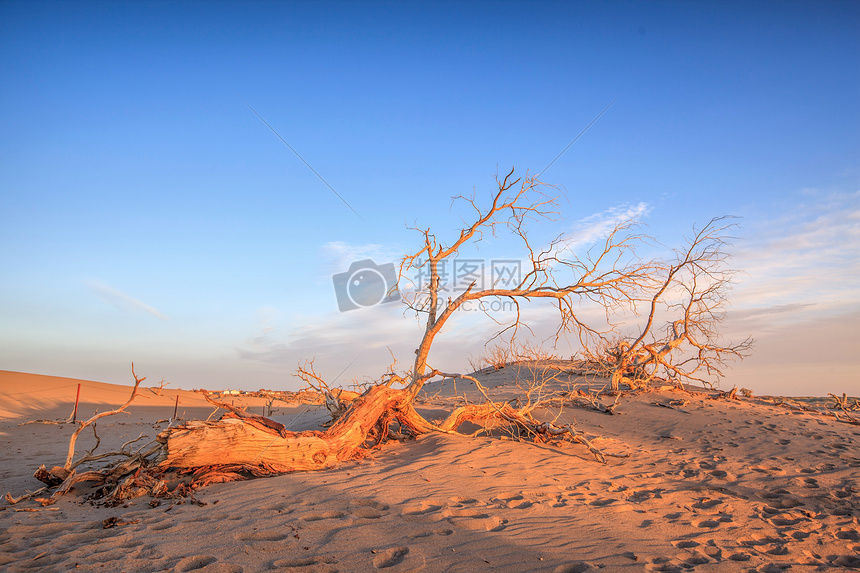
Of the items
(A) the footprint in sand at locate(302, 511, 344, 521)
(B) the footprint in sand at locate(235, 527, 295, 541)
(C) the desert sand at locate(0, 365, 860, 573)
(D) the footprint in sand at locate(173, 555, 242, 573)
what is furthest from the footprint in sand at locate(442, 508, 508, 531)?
(D) the footprint in sand at locate(173, 555, 242, 573)

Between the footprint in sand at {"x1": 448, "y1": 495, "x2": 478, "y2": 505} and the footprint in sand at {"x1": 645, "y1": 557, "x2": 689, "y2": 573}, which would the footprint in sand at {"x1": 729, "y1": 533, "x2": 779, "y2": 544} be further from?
the footprint in sand at {"x1": 448, "y1": 495, "x2": 478, "y2": 505}

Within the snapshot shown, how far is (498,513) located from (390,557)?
4.51 ft

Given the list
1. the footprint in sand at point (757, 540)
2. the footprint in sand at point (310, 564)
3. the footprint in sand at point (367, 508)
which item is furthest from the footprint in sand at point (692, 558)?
the footprint in sand at point (310, 564)

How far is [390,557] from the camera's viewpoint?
3520 millimetres

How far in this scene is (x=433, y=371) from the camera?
24.7 ft

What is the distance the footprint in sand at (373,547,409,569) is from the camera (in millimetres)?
3412

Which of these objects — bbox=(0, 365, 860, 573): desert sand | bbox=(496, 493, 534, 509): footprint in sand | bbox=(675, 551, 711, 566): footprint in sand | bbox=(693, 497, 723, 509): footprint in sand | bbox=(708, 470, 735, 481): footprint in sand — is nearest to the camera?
bbox=(0, 365, 860, 573): desert sand

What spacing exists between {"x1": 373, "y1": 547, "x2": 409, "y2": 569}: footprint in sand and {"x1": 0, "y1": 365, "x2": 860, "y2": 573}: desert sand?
19mm

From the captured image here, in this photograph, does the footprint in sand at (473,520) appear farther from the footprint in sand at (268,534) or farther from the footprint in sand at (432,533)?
the footprint in sand at (268,534)

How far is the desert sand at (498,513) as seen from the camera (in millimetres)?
3555

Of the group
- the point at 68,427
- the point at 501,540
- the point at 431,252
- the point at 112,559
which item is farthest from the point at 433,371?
the point at 68,427

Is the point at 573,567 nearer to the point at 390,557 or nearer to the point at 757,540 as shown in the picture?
the point at 390,557

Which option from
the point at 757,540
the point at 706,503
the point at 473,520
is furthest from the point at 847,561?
the point at 473,520

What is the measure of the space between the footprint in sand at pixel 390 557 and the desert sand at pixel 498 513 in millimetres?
19
